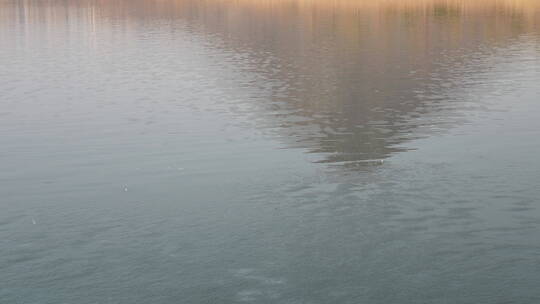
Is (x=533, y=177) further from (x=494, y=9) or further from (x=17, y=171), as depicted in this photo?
(x=494, y=9)

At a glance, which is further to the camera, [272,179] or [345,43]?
[345,43]

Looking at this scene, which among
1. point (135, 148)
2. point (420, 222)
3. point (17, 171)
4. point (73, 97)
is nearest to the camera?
point (420, 222)

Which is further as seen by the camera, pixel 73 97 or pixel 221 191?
pixel 73 97

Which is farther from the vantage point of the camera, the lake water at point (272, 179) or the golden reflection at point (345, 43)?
the golden reflection at point (345, 43)

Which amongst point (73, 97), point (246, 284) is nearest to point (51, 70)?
point (73, 97)

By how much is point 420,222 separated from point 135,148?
9795 millimetres

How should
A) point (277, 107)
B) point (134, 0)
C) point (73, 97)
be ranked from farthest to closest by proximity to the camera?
point (134, 0) < point (73, 97) < point (277, 107)

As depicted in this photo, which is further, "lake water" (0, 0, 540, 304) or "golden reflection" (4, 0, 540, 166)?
"golden reflection" (4, 0, 540, 166)

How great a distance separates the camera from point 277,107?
1210 inches

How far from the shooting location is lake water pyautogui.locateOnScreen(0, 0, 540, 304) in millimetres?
14461

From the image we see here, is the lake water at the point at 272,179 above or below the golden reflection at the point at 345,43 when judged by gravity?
below

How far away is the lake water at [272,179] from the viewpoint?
47.4 ft

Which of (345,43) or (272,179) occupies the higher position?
(345,43)

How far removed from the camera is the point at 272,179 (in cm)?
2053
